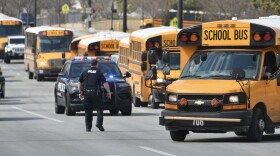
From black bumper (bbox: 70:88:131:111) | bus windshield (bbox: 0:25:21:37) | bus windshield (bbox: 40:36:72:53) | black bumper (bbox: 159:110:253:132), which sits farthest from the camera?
bus windshield (bbox: 0:25:21:37)

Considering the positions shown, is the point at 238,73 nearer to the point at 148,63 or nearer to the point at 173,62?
the point at 148,63

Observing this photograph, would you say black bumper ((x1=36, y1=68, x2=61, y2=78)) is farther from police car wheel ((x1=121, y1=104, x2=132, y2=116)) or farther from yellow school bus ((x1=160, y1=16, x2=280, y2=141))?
yellow school bus ((x1=160, y1=16, x2=280, y2=141))

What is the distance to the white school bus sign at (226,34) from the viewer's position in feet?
69.8

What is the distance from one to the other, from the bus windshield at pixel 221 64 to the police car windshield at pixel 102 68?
9.65 metres

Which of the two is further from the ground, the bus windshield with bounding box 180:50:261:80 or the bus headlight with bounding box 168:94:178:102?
the bus windshield with bounding box 180:50:261:80

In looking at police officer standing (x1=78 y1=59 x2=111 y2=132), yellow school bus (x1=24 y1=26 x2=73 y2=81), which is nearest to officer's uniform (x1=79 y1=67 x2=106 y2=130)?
police officer standing (x1=78 y1=59 x2=111 y2=132)

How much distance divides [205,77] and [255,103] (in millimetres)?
1127

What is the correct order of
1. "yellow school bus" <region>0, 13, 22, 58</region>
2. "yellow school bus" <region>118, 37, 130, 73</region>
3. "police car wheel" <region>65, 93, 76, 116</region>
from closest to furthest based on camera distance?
"police car wheel" <region>65, 93, 76, 116</region>
"yellow school bus" <region>118, 37, 130, 73</region>
"yellow school bus" <region>0, 13, 22, 58</region>

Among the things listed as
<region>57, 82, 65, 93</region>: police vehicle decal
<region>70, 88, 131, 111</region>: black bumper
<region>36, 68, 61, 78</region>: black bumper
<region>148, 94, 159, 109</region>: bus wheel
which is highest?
<region>57, 82, 65, 93</region>: police vehicle decal

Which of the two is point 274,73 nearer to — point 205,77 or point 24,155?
point 205,77

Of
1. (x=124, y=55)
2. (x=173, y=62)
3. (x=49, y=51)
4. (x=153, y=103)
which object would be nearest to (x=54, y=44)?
(x=49, y=51)

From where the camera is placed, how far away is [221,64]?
21.1m

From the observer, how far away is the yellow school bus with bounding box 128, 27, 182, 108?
115 feet

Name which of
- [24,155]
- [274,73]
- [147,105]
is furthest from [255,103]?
[147,105]
